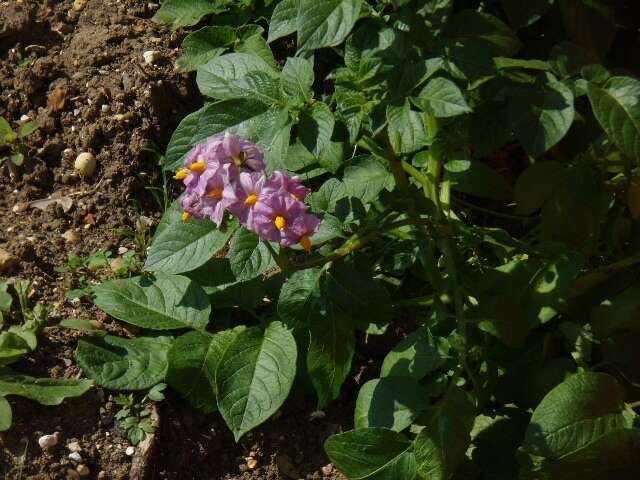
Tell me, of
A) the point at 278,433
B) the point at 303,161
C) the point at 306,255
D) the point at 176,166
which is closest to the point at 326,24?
the point at 176,166

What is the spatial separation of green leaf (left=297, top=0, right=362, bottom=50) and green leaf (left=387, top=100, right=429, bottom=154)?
0.16m

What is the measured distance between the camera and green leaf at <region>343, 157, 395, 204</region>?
6.46 feet

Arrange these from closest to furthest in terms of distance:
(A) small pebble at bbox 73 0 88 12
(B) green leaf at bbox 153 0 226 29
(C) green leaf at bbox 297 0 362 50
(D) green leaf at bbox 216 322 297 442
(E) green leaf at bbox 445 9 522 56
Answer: (C) green leaf at bbox 297 0 362 50 → (E) green leaf at bbox 445 9 522 56 → (D) green leaf at bbox 216 322 297 442 → (B) green leaf at bbox 153 0 226 29 → (A) small pebble at bbox 73 0 88 12

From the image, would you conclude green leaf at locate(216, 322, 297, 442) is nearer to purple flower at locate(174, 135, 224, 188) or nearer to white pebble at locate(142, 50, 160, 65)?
purple flower at locate(174, 135, 224, 188)

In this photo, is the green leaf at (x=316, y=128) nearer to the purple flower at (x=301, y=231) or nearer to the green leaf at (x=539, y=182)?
the purple flower at (x=301, y=231)

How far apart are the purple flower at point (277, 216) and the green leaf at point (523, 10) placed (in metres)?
0.50

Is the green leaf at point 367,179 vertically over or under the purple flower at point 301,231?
under

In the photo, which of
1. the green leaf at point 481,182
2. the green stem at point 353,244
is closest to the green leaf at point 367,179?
the green leaf at point 481,182

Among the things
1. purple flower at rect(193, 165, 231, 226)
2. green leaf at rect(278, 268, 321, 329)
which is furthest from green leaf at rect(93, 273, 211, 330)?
purple flower at rect(193, 165, 231, 226)

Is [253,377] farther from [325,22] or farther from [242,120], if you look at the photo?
[325,22]

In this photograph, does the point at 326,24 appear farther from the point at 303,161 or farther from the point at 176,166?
the point at 303,161

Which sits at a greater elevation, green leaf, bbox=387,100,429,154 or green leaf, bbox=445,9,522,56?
green leaf, bbox=445,9,522,56

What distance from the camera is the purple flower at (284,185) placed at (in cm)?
156

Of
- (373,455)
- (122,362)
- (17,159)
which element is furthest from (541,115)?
(17,159)
